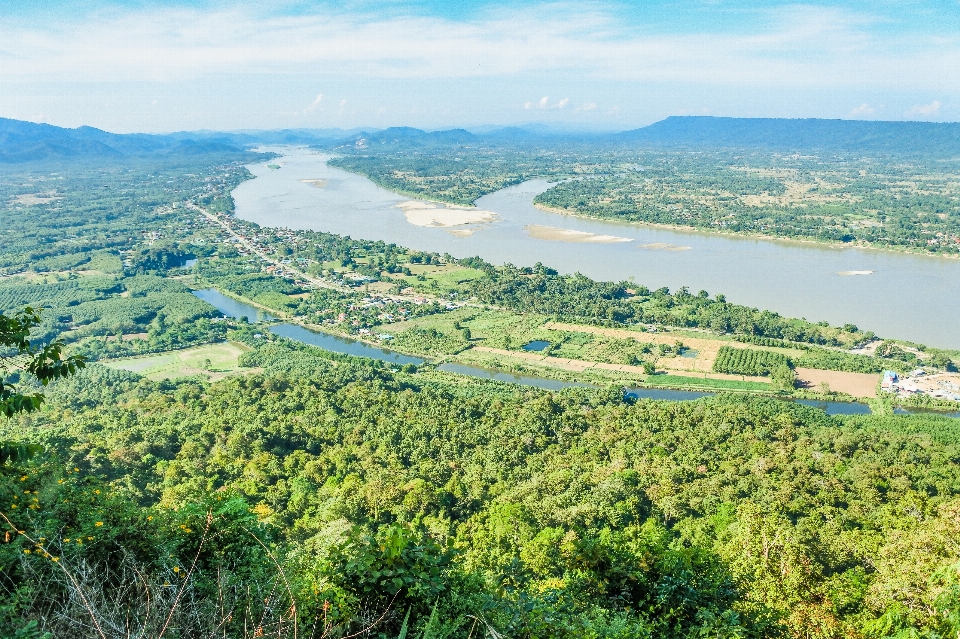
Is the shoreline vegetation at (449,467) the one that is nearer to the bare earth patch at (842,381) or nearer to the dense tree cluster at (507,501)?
the dense tree cluster at (507,501)

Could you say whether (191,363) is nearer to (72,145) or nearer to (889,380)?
(889,380)

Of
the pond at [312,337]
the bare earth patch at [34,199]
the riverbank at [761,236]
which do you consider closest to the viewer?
the pond at [312,337]

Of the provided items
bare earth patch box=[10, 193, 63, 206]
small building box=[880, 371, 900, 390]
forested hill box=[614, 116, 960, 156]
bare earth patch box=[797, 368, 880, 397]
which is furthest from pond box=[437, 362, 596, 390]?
forested hill box=[614, 116, 960, 156]

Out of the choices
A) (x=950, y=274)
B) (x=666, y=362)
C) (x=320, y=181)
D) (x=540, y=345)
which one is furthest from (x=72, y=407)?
(x=320, y=181)

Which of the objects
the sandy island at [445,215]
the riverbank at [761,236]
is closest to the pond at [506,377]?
the sandy island at [445,215]

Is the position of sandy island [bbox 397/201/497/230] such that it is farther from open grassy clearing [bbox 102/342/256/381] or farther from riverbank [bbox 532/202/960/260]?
open grassy clearing [bbox 102/342/256/381]

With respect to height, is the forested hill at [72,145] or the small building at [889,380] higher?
the forested hill at [72,145]
